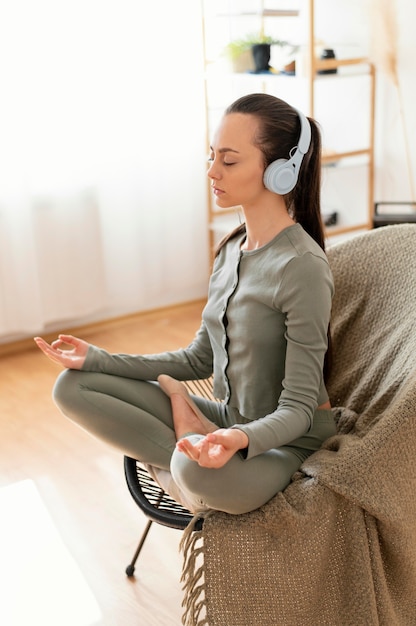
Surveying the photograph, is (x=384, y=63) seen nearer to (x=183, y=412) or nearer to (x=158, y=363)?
(x=158, y=363)

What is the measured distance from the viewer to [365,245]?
66.1 inches

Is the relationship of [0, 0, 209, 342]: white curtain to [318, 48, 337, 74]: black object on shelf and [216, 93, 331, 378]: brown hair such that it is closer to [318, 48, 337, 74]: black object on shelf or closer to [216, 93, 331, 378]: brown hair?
[318, 48, 337, 74]: black object on shelf

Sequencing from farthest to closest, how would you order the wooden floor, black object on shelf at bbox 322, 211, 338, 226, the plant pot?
1. black object on shelf at bbox 322, 211, 338, 226
2. the plant pot
3. the wooden floor

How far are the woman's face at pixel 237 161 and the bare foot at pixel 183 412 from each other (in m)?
0.37

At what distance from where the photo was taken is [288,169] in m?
1.38

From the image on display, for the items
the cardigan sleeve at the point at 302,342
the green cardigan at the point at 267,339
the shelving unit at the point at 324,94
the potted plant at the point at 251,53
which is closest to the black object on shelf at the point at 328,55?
the shelving unit at the point at 324,94

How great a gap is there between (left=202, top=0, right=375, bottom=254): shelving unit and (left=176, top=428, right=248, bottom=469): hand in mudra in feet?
5.83

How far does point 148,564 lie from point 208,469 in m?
0.70

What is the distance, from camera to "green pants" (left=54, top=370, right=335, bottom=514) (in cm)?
125

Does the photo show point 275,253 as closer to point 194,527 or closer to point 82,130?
point 194,527

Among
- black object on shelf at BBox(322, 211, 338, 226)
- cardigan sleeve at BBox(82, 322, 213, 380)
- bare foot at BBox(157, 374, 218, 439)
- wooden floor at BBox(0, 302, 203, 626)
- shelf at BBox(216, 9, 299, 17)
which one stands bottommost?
wooden floor at BBox(0, 302, 203, 626)

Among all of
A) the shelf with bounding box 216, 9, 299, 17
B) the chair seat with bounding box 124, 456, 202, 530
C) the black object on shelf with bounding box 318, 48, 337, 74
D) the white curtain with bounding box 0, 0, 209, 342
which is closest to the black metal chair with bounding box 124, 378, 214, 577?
the chair seat with bounding box 124, 456, 202, 530

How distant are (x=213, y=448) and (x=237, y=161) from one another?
497 mm

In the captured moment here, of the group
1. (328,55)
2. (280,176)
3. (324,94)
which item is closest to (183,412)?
(280,176)
